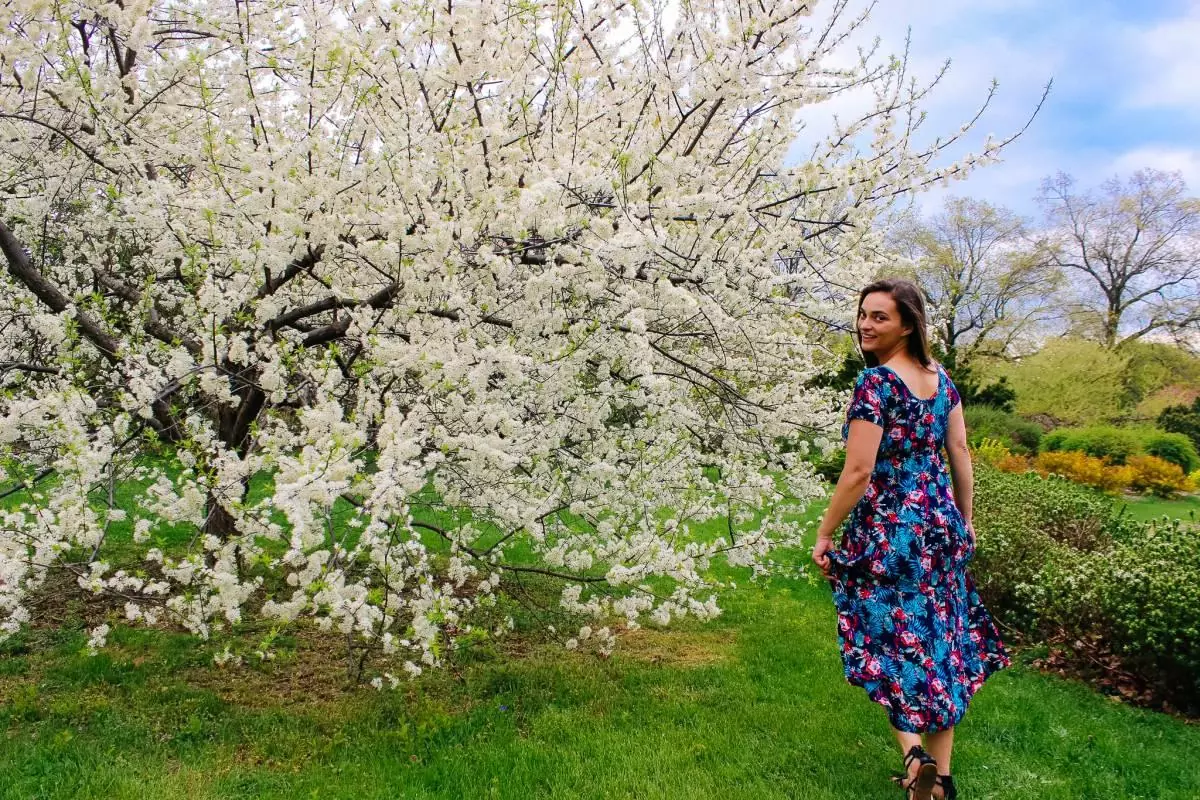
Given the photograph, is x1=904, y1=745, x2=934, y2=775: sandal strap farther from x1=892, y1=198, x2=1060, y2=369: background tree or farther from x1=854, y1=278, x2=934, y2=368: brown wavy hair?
x1=892, y1=198, x2=1060, y2=369: background tree

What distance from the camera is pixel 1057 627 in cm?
520

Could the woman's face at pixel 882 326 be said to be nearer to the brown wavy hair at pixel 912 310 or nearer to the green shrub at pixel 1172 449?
the brown wavy hair at pixel 912 310

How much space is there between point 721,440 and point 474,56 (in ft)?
9.03

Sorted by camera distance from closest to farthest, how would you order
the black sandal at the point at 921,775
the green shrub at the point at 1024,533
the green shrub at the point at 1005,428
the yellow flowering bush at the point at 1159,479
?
the black sandal at the point at 921,775 < the green shrub at the point at 1024,533 < the yellow flowering bush at the point at 1159,479 < the green shrub at the point at 1005,428

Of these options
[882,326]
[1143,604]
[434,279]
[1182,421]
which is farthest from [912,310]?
[1182,421]

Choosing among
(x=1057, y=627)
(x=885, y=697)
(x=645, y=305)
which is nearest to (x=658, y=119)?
(x=645, y=305)

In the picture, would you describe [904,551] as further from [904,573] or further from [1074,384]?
[1074,384]

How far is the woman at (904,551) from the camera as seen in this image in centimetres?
273

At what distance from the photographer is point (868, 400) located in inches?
109

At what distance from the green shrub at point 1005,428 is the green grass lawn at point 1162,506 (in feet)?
11.5

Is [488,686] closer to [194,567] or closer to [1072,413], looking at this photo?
[194,567]

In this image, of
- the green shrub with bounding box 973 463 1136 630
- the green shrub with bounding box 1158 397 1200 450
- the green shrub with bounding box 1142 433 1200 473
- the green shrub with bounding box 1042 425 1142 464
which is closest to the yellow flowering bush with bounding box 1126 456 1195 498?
the green shrub with bounding box 1042 425 1142 464

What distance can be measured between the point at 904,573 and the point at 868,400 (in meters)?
0.65

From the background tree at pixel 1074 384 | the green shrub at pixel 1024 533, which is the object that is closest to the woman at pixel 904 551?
the green shrub at pixel 1024 533
